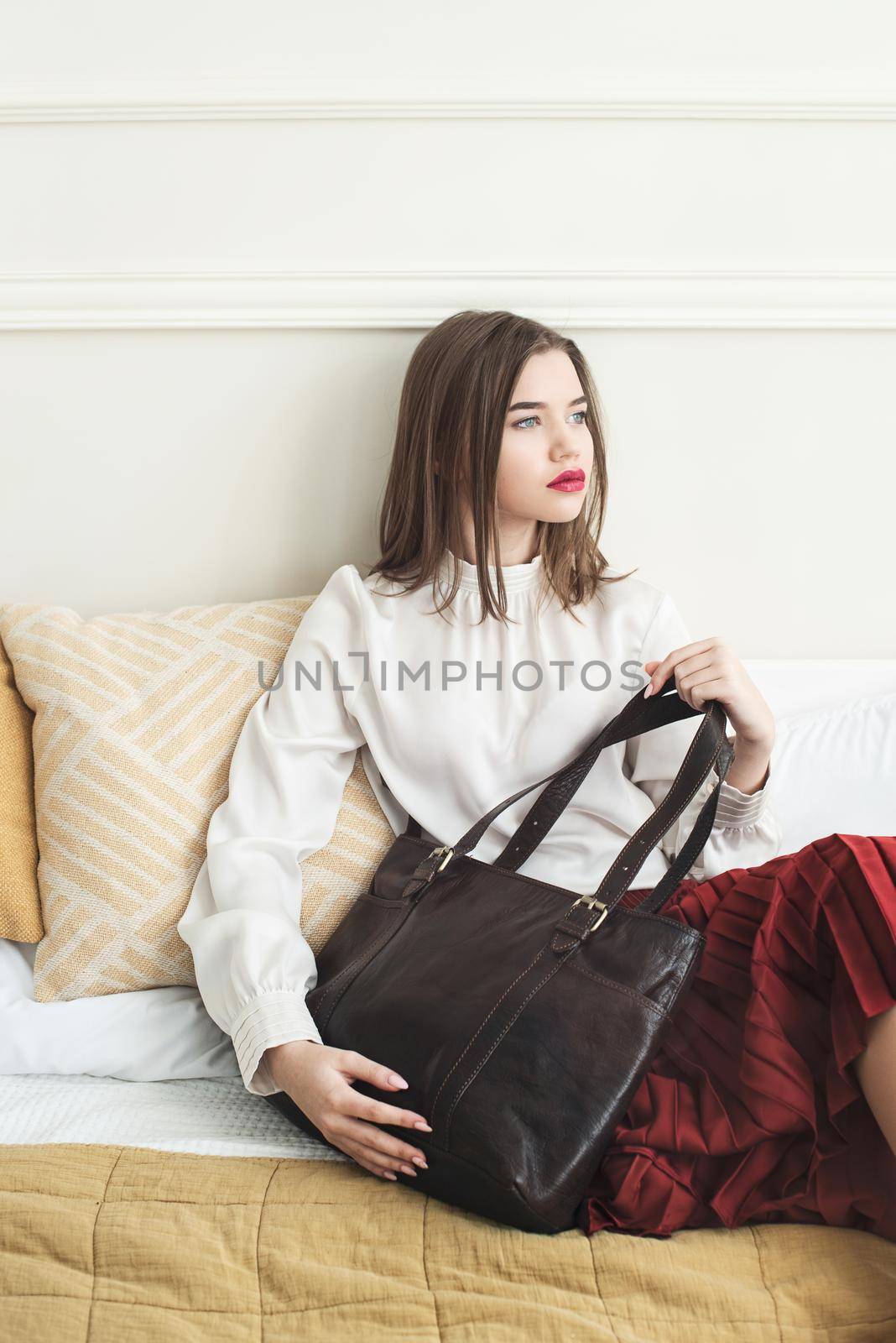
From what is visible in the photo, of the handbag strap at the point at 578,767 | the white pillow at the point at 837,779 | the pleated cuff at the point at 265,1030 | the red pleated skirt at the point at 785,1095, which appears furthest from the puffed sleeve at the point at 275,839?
the white pillow at the point at 837,779

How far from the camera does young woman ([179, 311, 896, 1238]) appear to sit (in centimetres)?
92

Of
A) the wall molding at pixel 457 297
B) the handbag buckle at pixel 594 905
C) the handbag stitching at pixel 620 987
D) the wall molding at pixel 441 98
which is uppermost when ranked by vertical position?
the wall molding at pixel 441 98

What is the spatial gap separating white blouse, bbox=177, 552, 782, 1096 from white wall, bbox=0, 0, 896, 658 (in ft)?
0.76

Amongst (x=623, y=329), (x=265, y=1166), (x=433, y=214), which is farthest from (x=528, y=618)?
(x=265, y=1166)

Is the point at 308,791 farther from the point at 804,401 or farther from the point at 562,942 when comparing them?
the point at 804,401

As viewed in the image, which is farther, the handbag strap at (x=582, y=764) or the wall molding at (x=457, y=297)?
the wall molding at (x=457, y=297)

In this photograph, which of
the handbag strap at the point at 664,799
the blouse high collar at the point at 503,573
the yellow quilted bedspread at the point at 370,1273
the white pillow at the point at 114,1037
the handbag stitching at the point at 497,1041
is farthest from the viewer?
the blouse high collar at the point at 503,573

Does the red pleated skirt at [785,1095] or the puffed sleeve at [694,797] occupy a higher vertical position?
the puffed sleeve at [694,797]

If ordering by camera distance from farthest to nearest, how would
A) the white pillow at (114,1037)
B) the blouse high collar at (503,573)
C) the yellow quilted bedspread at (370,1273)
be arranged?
the blouse high collar at (503,573)
the white pillow at (114,1037)
the yellow quilted bedspread at (370,1273)

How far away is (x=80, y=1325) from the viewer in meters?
0.76

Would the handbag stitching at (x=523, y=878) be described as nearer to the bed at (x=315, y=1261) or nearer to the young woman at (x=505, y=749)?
the young woman at (x=505, y=749)

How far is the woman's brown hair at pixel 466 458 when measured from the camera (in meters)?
1.17

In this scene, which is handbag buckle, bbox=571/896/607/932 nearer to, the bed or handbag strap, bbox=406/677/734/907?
handbag strap, bbox=406/677/734/907

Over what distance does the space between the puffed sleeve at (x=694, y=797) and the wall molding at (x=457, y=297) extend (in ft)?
1.34
